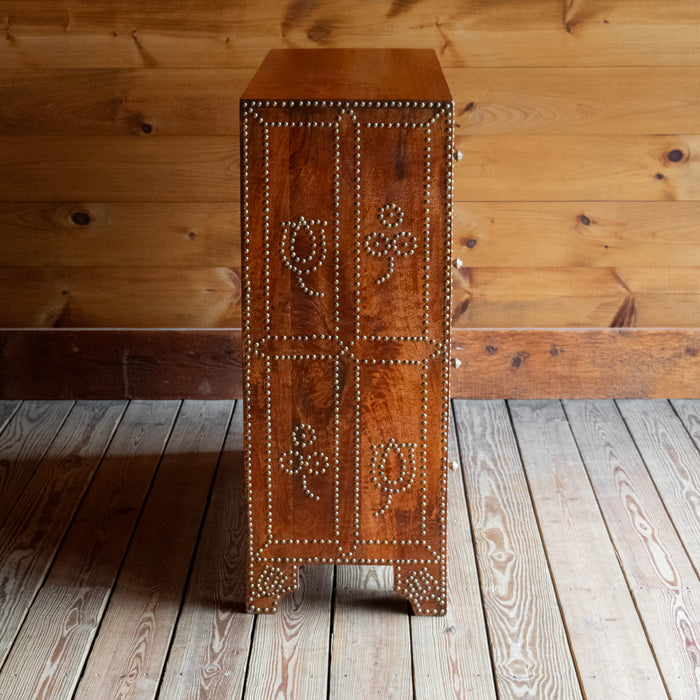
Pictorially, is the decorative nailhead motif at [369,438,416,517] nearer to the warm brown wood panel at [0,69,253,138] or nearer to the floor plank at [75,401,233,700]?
the floor plank at [75,401,233,700]

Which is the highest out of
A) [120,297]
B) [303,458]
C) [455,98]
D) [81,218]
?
[455,98]

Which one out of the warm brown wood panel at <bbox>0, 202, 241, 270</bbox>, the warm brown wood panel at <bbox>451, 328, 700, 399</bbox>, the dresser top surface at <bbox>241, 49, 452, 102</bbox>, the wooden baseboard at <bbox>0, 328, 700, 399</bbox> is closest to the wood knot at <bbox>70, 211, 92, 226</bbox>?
the warm brown wood panel at <bbox>0, 202, 241, 270</bbox>

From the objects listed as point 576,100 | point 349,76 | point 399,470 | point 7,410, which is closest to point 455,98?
point 576,100

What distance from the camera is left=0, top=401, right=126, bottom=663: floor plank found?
6.26 ft

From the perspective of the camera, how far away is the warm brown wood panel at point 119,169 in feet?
8.59

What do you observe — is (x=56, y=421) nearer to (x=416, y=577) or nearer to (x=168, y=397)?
(x=168, y=397)

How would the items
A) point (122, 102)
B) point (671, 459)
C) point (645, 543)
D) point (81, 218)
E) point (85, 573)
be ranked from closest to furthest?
1. point (85, 573)
2. point (645, 543)
3. point (671, 459)
4. point (122, 102)
5. point (81, 218)

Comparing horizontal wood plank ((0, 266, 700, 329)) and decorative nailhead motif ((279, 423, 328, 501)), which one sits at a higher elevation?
decorative nailhead motif ((279, 423, 328, 501))

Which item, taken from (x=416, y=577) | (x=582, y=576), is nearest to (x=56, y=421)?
(x=416, y=577)

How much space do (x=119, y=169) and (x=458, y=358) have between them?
1.10m

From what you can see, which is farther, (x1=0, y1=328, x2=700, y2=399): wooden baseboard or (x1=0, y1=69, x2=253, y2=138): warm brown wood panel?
(x1=0, y1=328, x2=700, y2=399): wooden baseboard

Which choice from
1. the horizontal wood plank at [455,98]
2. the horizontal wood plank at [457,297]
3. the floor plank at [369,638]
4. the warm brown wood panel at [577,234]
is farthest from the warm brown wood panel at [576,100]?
the floor plank at [369,638]

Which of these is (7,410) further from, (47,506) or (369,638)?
(369,638)

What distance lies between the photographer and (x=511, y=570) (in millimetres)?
2000
